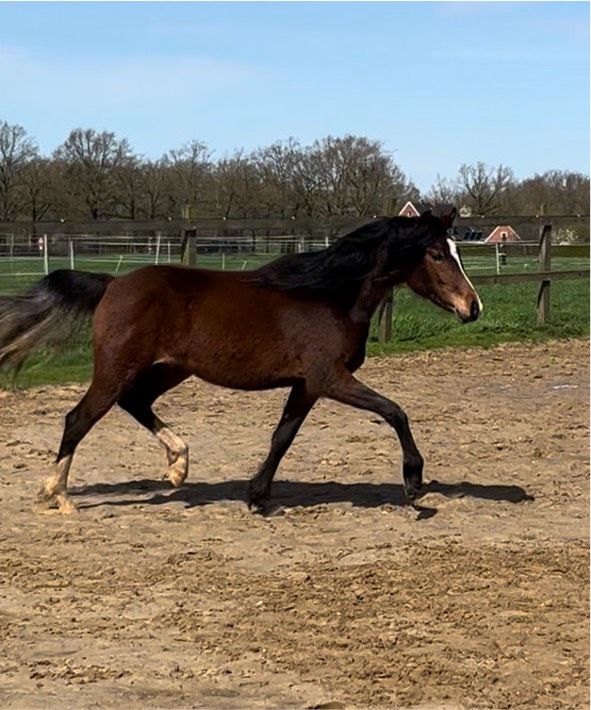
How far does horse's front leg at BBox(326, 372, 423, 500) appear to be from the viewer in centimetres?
655

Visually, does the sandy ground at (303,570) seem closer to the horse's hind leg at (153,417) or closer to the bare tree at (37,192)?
the horse's hind leg at (153,417)

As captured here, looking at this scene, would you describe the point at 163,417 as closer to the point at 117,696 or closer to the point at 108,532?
the point at 108,532

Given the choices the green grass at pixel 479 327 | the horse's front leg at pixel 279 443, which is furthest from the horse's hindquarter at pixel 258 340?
the green grass at pixel 479 327

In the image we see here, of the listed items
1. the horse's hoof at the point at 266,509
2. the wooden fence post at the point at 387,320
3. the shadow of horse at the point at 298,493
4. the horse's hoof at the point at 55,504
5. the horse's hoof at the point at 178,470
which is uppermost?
the wooden fence post at the point at 387,320

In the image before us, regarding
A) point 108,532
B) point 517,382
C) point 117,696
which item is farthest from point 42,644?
point 517,382

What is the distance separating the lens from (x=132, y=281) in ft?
22.5

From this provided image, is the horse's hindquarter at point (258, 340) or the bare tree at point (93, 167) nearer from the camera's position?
the horse's hindquarter at point (258, 340)

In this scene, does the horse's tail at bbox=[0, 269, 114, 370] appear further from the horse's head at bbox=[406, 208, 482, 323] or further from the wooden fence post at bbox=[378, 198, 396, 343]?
the wooden fence post at bbox=[378, 198, 396, 343]

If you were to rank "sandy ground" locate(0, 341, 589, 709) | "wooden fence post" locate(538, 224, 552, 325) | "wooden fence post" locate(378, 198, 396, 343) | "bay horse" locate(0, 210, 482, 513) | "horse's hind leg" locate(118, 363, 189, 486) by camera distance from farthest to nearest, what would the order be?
"wooden fence post" locate(538, 224, 552, 325)
"wooden fence post" locate(378, 198, 396, 343)
"horse's hind leg" locate(118, 363, 189, 486)
"bay horse" locate(0, 210, 482, 513)
"sandy ground" locate(0, 341, 589, 709)

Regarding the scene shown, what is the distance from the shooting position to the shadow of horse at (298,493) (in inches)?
279

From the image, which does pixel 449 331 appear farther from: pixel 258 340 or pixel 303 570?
pixel 303 570

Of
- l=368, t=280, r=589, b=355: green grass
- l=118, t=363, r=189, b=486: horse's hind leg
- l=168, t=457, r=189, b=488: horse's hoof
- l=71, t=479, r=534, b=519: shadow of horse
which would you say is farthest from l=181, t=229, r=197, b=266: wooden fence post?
l=168, t=457, r=189, b=488: horse's hoof

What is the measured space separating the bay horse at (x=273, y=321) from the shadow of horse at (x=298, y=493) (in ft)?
1.27

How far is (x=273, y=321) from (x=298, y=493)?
4.11 ft
